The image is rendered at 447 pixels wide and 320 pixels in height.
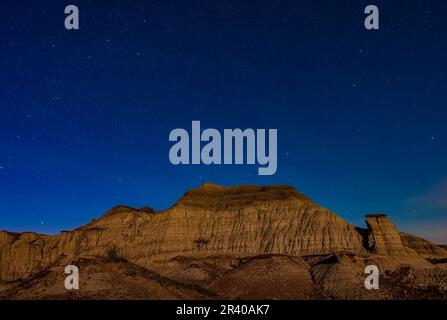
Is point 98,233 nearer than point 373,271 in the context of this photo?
No

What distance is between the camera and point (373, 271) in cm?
7881

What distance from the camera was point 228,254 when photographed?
112m

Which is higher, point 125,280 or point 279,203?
point 279,203

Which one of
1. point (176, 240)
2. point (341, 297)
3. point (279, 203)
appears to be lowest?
point (341, 297)

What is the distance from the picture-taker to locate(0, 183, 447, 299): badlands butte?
5356 centimetres

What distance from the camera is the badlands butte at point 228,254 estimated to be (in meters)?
53.6

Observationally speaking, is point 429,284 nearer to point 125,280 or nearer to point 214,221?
point 125,280

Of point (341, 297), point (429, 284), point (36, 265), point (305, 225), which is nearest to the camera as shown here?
point (341, 297)

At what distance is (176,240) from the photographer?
12219 cm

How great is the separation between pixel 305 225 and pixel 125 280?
230 ft

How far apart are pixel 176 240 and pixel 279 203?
24.3 m
